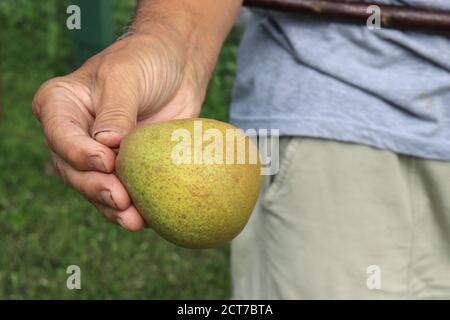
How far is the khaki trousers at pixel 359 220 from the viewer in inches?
65.7

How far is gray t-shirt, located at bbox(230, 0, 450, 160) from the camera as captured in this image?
160cm

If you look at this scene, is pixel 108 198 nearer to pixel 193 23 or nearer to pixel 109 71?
A: pixel 109 71

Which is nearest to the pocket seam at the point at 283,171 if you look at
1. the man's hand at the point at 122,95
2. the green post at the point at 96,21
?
the man's hand at the point at 122,95

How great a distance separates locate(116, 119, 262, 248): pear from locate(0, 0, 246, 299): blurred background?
55.1 inches

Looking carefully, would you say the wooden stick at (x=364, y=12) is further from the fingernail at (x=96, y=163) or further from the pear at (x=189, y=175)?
the fingernail at (x=96, y=163)

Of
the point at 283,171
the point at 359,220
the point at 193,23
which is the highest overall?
the point at 193,23

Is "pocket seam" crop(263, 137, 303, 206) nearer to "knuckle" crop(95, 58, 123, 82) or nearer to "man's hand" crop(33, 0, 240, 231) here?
"man's hand" crop(33, 0, 240, 231)

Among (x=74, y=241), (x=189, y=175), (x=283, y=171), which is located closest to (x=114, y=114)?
(x=189, y=175)

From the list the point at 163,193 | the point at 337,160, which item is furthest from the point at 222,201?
the point at 337,160

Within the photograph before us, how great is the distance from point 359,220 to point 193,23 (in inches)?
19.4

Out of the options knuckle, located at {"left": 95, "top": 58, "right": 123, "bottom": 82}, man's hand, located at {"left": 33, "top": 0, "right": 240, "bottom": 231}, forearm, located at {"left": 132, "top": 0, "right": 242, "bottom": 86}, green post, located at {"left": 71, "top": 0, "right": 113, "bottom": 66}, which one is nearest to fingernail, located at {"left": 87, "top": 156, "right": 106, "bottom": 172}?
man's hand, located at {"left": 33, "top": 0, "right": 240, "bottom": 231}

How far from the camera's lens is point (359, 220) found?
1.70 meters

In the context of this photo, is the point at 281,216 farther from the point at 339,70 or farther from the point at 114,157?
the point at 114,157
